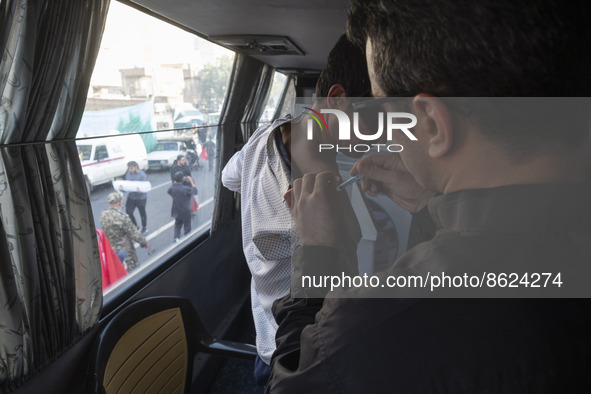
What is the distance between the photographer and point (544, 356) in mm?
460

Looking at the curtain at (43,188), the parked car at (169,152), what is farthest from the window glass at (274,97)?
the curtain at (43,188)

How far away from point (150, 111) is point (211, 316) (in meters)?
1.87

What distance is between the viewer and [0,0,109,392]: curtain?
1.32m

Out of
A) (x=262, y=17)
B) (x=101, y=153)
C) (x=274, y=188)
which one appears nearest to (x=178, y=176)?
(x=101, y=153)

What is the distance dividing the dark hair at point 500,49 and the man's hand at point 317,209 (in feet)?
1.17

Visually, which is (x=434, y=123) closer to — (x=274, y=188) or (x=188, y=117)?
(x=274, y=188)

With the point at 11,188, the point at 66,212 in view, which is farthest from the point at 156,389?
the point at 11,188

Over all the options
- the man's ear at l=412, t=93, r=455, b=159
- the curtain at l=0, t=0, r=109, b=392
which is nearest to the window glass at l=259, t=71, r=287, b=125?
A: the curtain at l=0, t=0, r=109, b=392

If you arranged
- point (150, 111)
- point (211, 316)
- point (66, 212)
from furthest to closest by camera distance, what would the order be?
point (211, 316), point (150, 111), point (66, 212)

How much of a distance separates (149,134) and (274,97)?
8.95 feet

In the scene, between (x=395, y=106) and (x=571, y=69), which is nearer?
(x=571, y=69)

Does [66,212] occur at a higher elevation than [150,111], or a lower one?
lower

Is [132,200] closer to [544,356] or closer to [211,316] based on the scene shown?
[211,316]

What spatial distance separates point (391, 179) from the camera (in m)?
0.99
